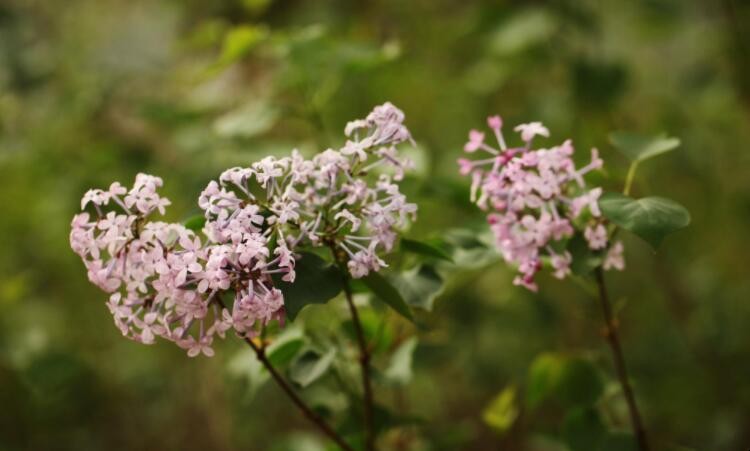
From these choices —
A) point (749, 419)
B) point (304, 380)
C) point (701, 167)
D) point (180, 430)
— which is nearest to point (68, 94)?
point (180, 430)

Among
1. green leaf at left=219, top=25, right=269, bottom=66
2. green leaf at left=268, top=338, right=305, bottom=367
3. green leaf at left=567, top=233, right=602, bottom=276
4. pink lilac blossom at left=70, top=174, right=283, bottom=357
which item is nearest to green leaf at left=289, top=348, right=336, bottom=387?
green leaf at left=268, top=338, right=305, bottom=367

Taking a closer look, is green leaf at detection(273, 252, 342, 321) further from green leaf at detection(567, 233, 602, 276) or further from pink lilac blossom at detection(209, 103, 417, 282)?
green leaf at detection(567, 233, 602, 276)

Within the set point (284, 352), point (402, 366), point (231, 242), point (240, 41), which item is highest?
point (240, 41)

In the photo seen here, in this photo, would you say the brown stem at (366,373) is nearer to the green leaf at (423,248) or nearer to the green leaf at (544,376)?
the green leaf at (423,248)

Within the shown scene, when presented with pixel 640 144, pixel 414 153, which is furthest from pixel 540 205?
Answer: pixel 414 153

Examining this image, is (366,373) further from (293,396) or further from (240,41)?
(240,41)

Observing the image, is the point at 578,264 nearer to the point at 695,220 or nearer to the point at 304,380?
the point at 304,380

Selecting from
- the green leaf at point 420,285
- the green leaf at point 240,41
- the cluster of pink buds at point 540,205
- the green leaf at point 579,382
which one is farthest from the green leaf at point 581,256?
the green leaf at point 240,41
